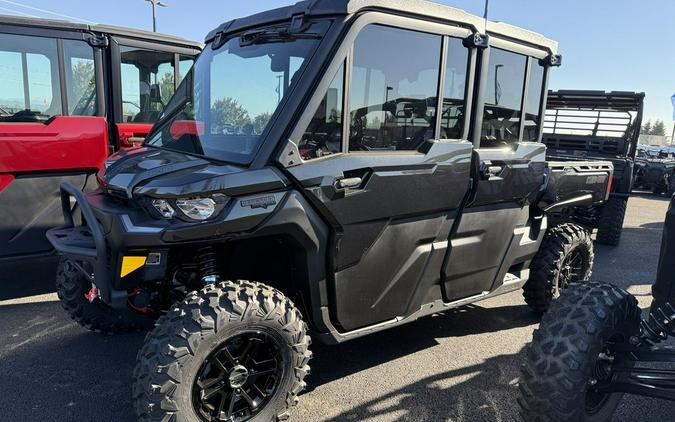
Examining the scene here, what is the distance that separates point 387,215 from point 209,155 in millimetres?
1085

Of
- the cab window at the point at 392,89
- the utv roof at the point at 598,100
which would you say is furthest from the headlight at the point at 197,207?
the utv roof at the point at 598,100

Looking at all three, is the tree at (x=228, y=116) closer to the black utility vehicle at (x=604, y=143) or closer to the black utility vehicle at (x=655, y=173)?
the black utility vehicle at (x=604, y=143)

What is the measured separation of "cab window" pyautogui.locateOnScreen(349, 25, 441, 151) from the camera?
9.00 feet

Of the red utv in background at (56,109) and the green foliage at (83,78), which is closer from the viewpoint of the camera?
the red utv in background at (56,109)

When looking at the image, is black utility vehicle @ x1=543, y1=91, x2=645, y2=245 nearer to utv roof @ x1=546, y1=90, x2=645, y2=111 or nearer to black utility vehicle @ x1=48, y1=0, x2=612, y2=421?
utv roof @ x1=546, y1=90, x2=645, y2=111

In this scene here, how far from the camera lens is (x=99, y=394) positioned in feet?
10.1

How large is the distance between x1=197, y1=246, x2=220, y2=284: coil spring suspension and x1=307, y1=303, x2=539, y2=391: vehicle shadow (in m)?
1.11

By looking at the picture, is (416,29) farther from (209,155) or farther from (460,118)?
(209,155)

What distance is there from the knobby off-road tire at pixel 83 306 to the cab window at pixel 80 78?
1.76 m

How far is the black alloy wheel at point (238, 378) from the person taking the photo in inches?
95.4

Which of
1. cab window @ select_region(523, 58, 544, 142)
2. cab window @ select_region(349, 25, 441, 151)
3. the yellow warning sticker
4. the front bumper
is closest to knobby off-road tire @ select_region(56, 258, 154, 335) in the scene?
the front bumper

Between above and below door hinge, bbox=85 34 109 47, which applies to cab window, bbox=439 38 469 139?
below

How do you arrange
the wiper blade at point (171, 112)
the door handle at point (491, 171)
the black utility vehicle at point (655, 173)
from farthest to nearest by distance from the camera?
the black utility vehicle at point (655, 173)
the door handle at point (491, 171)
the wiper blade at point (171, 112)

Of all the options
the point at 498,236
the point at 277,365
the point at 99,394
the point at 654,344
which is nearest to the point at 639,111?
the point at 498,236
